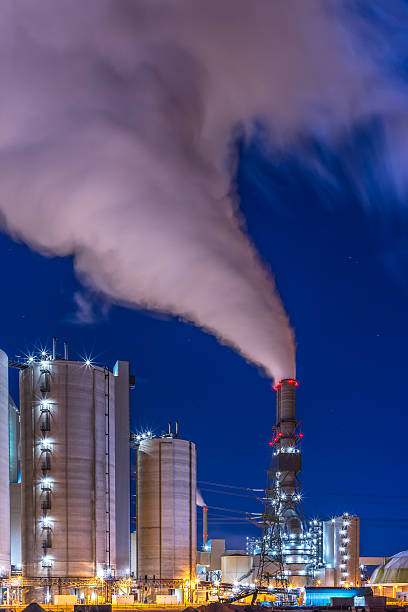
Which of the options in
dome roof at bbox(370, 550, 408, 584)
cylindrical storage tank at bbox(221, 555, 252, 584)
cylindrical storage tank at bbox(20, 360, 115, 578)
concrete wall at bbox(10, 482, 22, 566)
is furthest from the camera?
dome roof at bbox(370, 550, 408, 584)

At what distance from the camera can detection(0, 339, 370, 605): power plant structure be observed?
6394cm

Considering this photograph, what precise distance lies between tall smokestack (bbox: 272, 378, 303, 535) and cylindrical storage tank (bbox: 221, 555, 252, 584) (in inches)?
399

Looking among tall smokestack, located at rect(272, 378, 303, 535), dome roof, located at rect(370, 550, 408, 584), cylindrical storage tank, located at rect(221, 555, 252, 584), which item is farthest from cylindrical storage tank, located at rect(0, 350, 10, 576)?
dome roof, located at rect(370, 550, 408, 584)

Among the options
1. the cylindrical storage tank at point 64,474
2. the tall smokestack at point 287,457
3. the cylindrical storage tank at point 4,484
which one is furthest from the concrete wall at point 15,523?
the tall smokestack at point 287,457

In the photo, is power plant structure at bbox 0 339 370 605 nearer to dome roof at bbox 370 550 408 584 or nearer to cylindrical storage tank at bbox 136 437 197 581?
cylindrical storage tank at bbox 136 437 197 581

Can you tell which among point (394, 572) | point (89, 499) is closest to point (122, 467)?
point (89, 499)

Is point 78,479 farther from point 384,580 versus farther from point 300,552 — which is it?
point 384,580

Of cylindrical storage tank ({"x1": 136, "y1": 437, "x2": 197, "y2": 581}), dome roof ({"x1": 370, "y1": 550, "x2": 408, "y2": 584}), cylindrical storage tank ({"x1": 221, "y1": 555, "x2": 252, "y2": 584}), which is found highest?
cylindrical storage tank ({"x1": 136, "y1": 437, "x2": 197, "y2": 581})

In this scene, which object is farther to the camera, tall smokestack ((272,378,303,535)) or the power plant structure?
tall smokestack ((272,378,303,535))

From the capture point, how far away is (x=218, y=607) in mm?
48031

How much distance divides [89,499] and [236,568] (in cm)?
5499

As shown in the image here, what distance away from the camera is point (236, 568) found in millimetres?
114500

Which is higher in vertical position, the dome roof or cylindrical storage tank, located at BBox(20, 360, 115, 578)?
cylindrical storage tank, located at BBox(20, 360, 115, 578)

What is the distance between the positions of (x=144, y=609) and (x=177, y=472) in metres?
18.0
